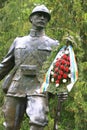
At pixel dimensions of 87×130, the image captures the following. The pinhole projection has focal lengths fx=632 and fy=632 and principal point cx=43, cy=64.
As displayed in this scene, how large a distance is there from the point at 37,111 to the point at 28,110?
14 cm

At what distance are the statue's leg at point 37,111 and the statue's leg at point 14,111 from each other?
0.18 meters

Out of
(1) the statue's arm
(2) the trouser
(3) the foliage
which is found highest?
(1) the statue's arm

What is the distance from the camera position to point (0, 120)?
12.4 metres

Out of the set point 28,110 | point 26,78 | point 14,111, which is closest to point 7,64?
point 26,78

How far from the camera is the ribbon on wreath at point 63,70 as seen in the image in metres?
7.14

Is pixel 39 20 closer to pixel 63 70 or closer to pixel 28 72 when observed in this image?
pixel 28 72

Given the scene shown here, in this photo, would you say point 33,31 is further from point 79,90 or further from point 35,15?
point 79,90

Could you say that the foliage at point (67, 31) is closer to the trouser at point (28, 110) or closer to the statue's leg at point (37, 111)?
the trouser at point (28, 110)

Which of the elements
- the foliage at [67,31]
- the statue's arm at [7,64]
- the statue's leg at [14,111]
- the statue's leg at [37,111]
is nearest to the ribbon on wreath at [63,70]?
the statue's leg at [37,111]

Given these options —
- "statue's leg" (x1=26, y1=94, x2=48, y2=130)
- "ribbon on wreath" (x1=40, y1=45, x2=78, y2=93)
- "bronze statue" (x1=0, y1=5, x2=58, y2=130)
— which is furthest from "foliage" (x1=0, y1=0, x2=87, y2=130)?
"ribbon on wreath" (x1=40, y1=45, x2=78, y2=93)

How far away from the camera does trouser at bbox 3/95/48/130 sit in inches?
289

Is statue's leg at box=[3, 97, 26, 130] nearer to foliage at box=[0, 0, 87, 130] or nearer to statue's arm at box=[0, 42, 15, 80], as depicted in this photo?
statue's arm at box=[0, 42, 15, 80]

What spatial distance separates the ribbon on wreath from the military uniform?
1.01 feet

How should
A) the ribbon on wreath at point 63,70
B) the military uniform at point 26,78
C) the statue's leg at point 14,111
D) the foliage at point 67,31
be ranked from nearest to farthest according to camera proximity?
the ribbon on wreath at point 63,70 → the military uniform at point 26,78 → the statue's leg at point 14,111 → the foliage at point 67,31
